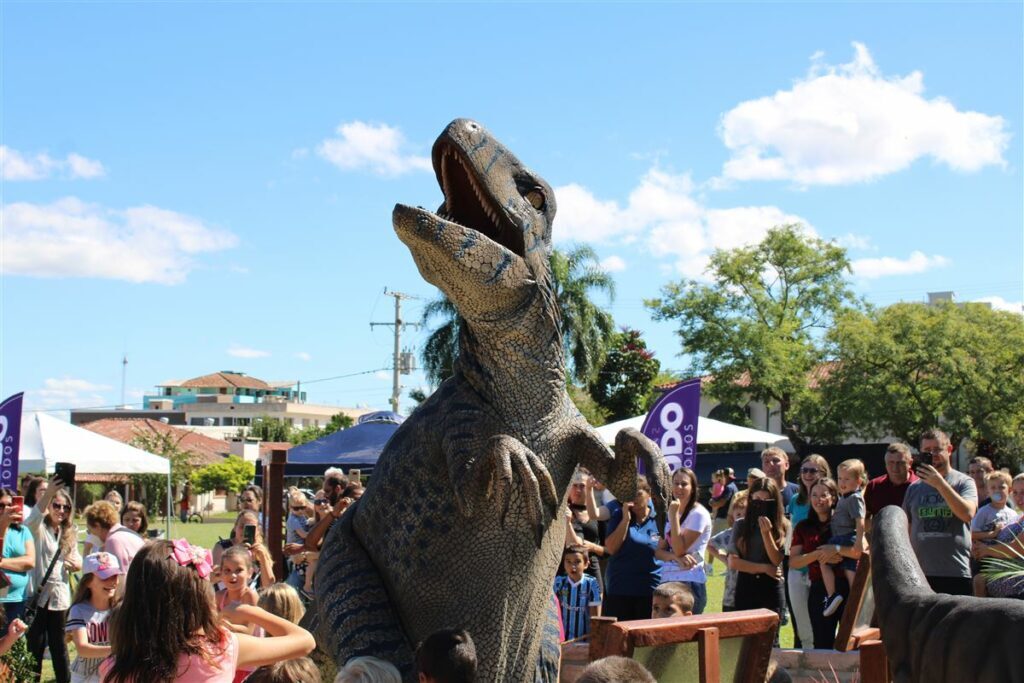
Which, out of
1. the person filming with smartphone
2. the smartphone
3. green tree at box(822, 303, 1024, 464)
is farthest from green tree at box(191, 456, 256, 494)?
the person filming with smartphone

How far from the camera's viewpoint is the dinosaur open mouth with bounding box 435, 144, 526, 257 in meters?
3.23

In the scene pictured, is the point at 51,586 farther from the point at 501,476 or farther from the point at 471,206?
the point at 501,476

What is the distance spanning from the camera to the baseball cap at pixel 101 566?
6.65 m

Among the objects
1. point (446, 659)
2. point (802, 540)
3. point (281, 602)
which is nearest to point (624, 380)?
point (802, 540)

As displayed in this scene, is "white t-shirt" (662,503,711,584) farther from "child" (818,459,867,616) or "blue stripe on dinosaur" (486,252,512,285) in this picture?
"blue stripe on dinosaur" (486,252,512,285)

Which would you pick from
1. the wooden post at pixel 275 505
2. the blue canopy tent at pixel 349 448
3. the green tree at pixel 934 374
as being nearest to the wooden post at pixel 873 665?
the wooden post at pixel 275 505

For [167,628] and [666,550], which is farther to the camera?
[666,550]

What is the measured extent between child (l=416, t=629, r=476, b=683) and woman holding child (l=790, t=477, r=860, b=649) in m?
5.31

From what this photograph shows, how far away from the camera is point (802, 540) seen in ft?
26.3

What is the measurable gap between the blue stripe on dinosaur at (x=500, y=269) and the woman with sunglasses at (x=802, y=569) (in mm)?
5634

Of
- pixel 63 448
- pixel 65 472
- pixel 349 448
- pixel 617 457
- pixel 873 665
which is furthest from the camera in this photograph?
pixel 349 448

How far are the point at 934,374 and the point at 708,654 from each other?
36455 mm

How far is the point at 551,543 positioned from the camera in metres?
3.39

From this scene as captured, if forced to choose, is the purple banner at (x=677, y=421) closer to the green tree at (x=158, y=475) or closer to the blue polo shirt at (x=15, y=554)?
the blue polo shirt at (x=15, y=554)
